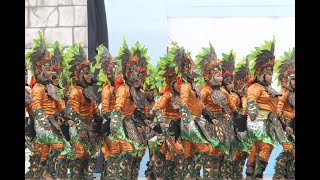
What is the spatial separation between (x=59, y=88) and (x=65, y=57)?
431 millimetres

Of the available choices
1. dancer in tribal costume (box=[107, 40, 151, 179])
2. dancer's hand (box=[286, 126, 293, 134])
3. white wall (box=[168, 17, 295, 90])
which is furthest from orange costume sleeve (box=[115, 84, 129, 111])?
white wall (box=[168, 17, 295, 90])

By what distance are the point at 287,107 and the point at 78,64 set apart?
2846mm

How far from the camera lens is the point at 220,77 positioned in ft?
48.2

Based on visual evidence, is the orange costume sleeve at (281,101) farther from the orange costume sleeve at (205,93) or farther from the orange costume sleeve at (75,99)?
the orange costume sleeve at (75,99)

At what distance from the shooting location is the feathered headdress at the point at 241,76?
594 inches

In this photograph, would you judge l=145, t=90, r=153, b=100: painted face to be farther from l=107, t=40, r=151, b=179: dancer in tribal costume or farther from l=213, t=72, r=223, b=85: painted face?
l=213, t=72, r=223, b=85: painted face

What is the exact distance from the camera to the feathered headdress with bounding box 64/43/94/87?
14.5 m

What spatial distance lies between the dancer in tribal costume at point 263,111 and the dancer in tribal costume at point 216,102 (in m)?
0.33

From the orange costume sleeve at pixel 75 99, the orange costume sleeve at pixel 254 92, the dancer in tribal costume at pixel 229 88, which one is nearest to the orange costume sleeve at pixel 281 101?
the orange costume sleeve at pixel 254 92

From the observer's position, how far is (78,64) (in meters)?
14.5

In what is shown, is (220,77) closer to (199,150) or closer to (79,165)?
(199,150)
